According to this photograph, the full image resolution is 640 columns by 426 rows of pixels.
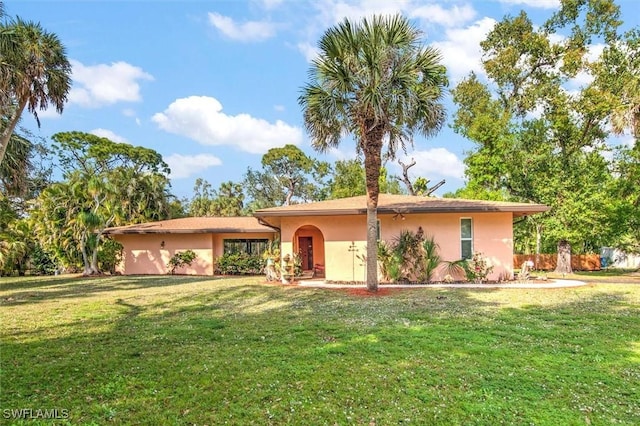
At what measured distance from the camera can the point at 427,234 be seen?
1565 cm

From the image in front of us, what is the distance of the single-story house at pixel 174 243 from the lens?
22609 millimetres

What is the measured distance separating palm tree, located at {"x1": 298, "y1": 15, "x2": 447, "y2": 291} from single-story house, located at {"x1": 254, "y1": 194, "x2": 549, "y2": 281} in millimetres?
3347

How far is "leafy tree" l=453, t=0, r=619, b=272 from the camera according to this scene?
68.8ft

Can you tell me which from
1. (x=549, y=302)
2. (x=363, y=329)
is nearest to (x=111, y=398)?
(x=363, y=329)

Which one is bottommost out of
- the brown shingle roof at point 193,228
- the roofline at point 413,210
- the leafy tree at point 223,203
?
the brown shingle roof at point 193,228

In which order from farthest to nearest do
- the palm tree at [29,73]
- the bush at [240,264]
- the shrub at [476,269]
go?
1. the bush at [240,264]
2. the shrub at [476,269]
3. the palm tree at [29,73]

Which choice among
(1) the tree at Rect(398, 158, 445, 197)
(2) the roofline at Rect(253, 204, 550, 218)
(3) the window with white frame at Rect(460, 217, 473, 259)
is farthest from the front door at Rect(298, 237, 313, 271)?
(1) the tree at Rect(398, 158, 445, 197)

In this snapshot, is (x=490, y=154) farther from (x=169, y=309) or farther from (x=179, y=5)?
(x=169, y=309)

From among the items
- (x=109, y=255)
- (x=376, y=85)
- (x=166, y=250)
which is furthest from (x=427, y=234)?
(x=109, y=255)

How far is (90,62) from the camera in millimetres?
15961

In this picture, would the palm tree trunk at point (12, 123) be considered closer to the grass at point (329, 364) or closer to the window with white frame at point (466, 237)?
the grass at point (329, 364)

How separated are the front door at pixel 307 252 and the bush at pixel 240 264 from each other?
2.57 metres

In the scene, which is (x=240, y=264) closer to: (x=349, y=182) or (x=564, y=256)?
(x=564, y=256)

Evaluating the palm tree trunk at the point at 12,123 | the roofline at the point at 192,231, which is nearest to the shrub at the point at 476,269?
the roofline at the point at 192,231
